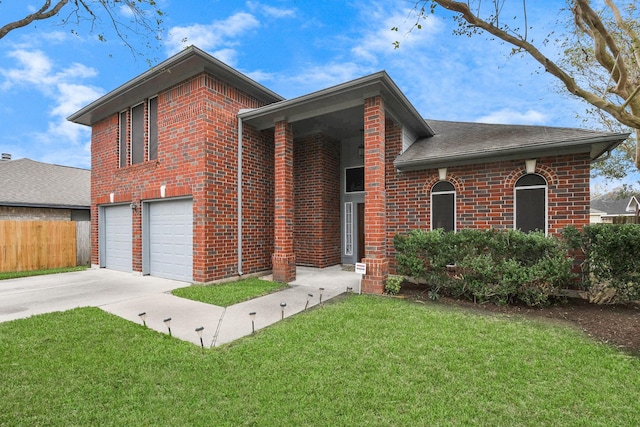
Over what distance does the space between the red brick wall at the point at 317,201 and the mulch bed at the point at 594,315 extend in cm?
416

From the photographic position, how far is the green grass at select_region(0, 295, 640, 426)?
A: 7.76ft

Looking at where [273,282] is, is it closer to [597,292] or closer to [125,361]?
[125,361]

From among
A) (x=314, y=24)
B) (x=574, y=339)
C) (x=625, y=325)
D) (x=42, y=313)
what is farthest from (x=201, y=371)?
(x=314, y=24)

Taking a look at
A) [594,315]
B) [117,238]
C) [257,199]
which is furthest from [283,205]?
[594,315]

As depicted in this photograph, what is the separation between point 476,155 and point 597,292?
11.1 feet

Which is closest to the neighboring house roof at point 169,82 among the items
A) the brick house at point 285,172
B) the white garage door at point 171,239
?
the brick house at point 285,172

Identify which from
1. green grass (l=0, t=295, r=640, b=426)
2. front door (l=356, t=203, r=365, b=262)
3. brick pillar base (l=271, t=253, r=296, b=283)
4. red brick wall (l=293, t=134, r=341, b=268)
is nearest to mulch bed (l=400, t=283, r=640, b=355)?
green grass (l=0, t=295, r=640, b=426)

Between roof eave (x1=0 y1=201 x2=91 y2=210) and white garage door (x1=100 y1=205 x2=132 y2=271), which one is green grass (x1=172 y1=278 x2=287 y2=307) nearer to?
white garage door (x1=100 y1=205 x2=132 y2=271)

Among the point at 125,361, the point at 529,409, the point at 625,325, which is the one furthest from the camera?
the point at 625,325

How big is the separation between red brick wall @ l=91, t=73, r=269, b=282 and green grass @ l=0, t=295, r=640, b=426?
3.06 meters

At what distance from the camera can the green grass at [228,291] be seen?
18.8 ft

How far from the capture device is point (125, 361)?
325 centimetres

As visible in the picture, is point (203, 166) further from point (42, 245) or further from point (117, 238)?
point (42, 245)

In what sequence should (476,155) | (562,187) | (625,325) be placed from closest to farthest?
(625,325)
(562,187)
(476,155)
